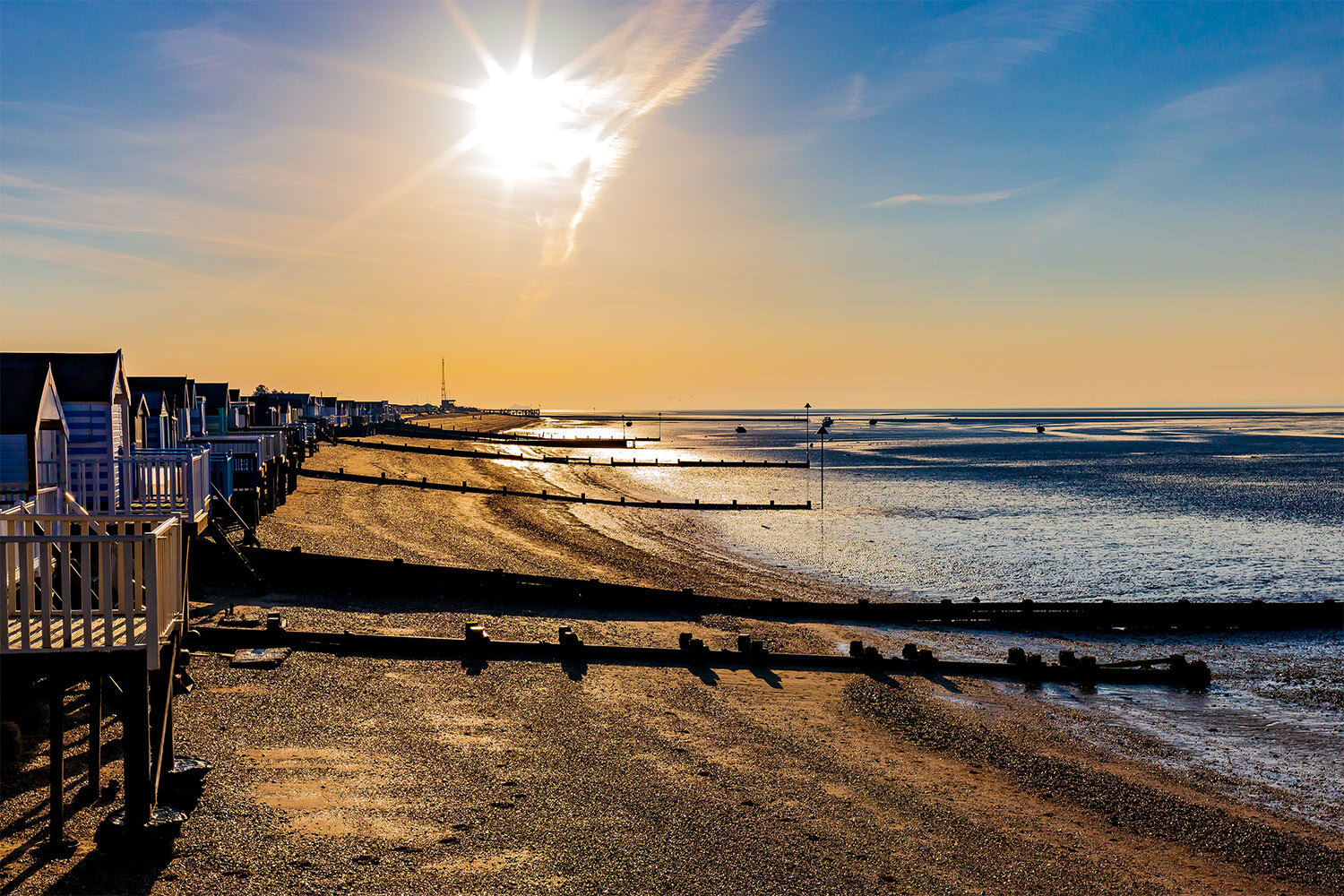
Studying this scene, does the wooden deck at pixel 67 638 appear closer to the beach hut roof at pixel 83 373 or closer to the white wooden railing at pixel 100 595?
the white wooden railing at pixel 100 595

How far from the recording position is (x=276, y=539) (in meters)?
A: 31.6

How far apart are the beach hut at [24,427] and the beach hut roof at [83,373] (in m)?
4.03

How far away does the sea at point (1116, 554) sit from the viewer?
19.0m

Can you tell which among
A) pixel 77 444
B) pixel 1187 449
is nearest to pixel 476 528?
pixel 77 444

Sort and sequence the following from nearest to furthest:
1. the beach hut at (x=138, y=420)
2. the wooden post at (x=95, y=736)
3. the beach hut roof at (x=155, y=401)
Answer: the wooden post at (x=95, y=736)
the beach hut at (x=138, y=420)
the beach hut roof at (x=155, y=401)

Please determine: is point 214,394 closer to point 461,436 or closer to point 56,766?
point 56,766

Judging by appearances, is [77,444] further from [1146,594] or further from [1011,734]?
[1146,594]

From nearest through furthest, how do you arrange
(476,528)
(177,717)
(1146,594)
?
(177,717) < (1146,594) < (476,528)

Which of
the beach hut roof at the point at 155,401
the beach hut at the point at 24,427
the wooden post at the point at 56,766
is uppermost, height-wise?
the beach hut roof at the point at 155,401

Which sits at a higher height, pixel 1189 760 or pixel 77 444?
pixel 77 444

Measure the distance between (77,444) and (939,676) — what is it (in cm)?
2387

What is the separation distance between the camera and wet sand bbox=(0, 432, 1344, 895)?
10.5 m

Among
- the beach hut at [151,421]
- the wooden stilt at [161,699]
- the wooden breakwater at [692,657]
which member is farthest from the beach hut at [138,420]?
the wooden stilt at [161,699]

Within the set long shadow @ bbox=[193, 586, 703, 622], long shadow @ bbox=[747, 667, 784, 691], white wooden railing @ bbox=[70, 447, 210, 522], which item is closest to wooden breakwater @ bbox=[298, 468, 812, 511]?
long shadow @ bbox=[193, 586, 703, 622]
